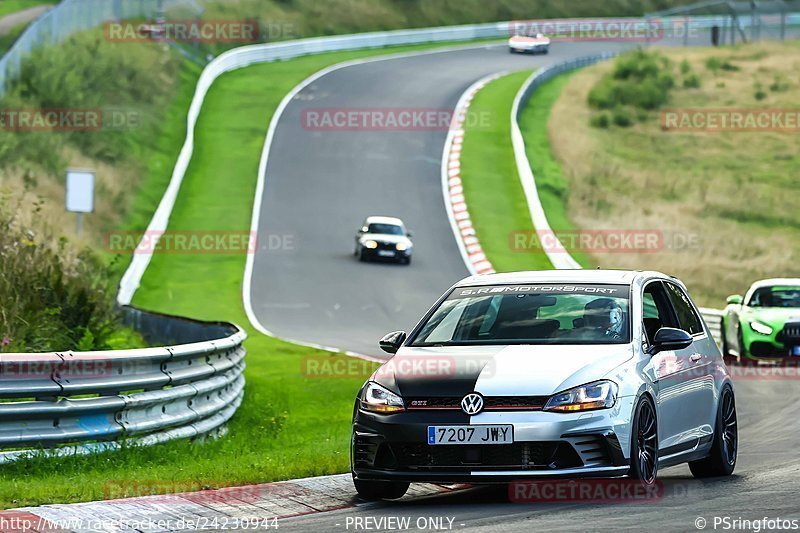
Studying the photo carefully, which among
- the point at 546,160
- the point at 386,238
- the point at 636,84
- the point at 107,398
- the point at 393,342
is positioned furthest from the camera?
the point at 636,84

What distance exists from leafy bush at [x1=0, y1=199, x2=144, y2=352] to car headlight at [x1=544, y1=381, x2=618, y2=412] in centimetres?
667

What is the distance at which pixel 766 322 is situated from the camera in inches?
883

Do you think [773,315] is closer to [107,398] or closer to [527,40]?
[107,398]

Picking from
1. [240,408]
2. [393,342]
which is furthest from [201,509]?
[240,408]

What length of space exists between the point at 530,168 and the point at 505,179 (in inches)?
71.0

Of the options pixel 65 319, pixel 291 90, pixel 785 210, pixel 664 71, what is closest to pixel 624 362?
pixel 65 319

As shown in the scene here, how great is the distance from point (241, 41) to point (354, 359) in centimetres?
4914

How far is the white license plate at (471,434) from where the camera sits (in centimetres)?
891

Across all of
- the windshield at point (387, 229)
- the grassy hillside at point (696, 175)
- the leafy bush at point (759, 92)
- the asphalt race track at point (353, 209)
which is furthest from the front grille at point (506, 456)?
the leafy bush at point (759, 92)

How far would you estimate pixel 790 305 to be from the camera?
2311 centimetres

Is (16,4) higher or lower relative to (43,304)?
higher

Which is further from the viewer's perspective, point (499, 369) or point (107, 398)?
point (107, 398)

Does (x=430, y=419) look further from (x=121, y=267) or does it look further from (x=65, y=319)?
(x=121, y=267)

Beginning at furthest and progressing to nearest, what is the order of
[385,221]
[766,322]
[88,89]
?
[88,89] → [385,221] → [766,322]
